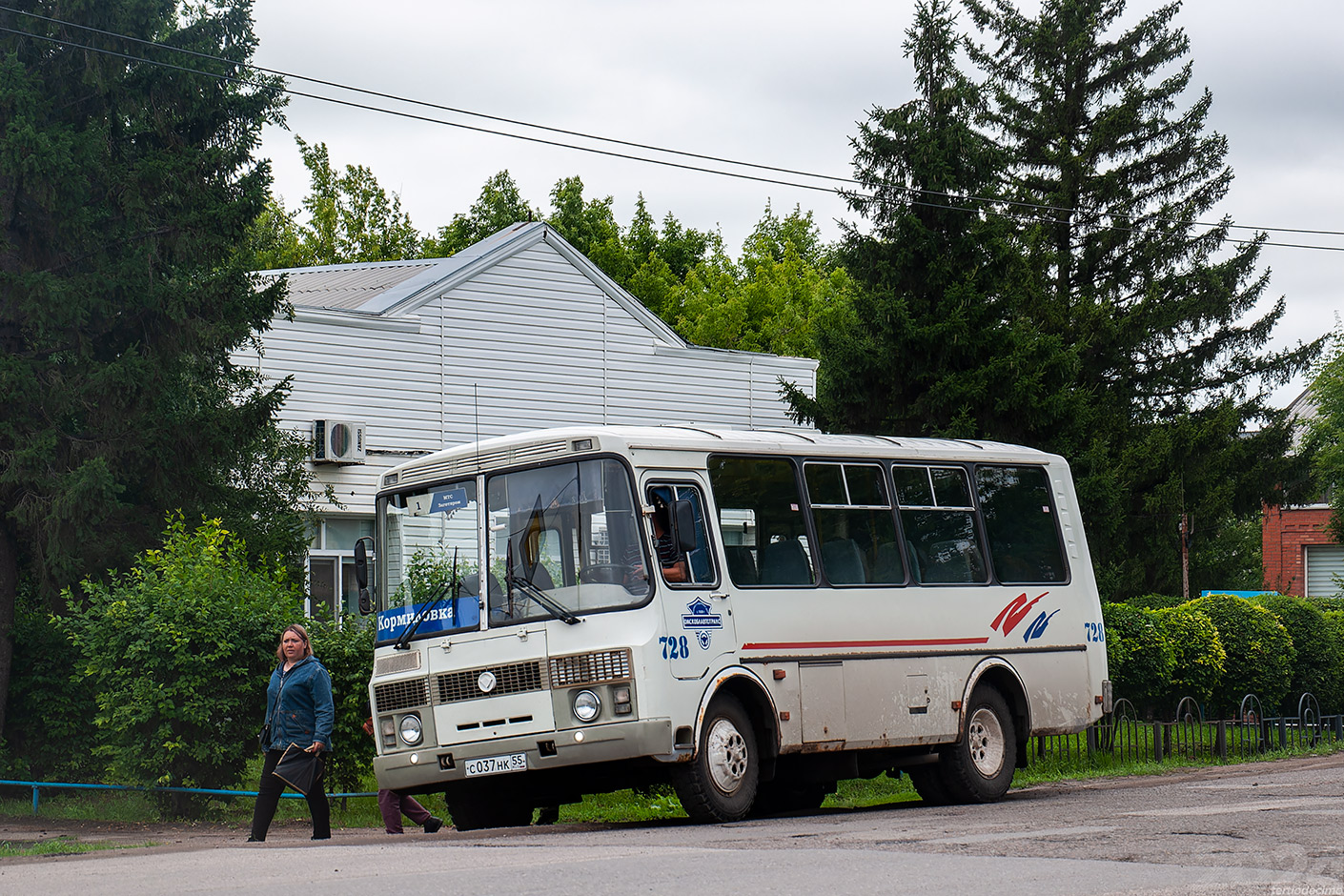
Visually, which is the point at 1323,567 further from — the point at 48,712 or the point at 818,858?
the point at 818,858

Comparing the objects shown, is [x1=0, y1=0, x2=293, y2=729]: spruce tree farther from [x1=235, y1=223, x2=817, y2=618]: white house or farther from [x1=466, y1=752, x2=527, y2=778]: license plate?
[x1=235, y1=223, x2=817, y2=618]: white house

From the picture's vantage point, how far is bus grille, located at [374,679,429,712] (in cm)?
1352

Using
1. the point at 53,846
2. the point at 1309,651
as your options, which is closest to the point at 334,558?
the point at 1309,651

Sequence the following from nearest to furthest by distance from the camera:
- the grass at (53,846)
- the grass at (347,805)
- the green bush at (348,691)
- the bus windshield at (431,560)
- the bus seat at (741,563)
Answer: the grass at (53,846) → the bus windshield at (431,560) → the bus seat at (741,563) → the grass at (347,805) → the green bush at (348,691)

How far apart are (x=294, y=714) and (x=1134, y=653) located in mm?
12838

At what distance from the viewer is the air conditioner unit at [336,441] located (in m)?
29.9

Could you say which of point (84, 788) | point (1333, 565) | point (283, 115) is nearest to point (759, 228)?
point (1333, 565)

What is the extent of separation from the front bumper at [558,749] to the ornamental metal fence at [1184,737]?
8293 mm

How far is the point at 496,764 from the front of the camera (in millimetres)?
12984

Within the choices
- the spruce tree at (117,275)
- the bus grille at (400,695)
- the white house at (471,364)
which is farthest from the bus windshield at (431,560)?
the white house at (471,364)

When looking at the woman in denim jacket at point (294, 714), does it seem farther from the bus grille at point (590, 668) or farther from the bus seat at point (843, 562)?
the bus seat at point (843, 562)

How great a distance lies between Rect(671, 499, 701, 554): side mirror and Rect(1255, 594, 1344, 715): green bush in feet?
51.8

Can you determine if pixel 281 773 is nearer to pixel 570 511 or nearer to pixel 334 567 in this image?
pixel 570 511

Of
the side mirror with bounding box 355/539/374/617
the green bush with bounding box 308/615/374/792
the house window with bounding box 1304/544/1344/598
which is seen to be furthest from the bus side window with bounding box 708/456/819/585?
the house window with bounding box 1304/544/1344/598
